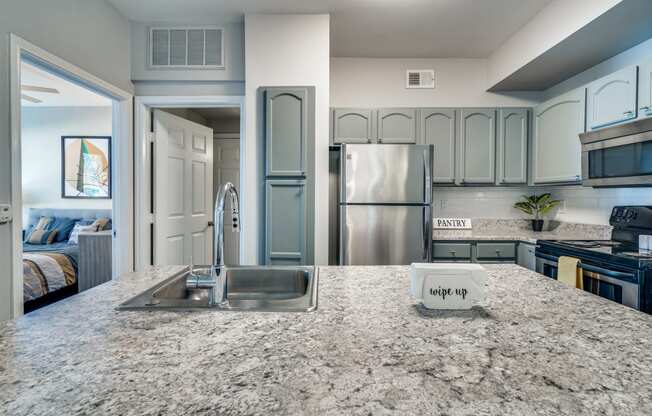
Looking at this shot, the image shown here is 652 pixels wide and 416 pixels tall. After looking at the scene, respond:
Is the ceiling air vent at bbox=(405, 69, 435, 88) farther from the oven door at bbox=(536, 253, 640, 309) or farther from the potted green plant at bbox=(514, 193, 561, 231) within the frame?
the oven door at bbox=(536, 253, 640, 309)

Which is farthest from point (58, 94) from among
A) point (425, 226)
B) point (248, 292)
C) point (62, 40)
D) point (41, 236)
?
point (425, 226)

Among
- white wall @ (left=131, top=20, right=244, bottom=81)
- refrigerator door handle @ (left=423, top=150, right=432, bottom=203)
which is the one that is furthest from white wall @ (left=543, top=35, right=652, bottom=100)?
white wall @ (left=131, top=20, right=244, bottom=81)

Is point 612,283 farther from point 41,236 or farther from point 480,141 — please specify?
point 41,236

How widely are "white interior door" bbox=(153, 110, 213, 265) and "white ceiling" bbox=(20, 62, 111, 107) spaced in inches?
43.4

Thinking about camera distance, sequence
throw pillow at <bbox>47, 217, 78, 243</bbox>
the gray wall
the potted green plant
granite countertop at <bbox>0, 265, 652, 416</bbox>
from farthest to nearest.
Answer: throw pillow at <bbox>47, 217, 78, 243</bbox> → the potted green plant → the gray wall → granite countertop at <bbox>0, 265, 652, 416</bbox>

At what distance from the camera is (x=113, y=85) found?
275 cm

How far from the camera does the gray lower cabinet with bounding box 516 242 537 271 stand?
287 cm

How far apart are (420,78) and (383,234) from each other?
179 centimetres

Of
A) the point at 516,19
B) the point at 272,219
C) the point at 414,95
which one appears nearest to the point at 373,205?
the point at 272,219

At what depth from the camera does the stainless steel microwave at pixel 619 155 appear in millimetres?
2129

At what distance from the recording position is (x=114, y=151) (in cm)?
294

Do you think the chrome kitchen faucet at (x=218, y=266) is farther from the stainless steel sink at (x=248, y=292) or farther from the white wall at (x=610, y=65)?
the white wall at (x=610, y=65)

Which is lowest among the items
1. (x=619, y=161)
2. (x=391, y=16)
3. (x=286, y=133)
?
(x=619, y=161)

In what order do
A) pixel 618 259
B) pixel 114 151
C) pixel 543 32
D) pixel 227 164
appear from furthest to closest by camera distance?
1. pixel 227 164
2. pixel 114 151
3. pixel 543 32
4. pixel 618 259
